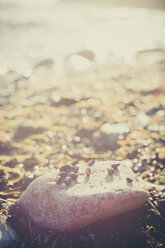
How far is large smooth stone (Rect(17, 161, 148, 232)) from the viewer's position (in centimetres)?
175

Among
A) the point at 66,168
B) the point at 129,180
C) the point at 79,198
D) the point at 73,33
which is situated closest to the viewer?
the point at 79,198

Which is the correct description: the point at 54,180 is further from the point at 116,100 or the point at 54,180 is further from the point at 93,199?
the point at 116,100

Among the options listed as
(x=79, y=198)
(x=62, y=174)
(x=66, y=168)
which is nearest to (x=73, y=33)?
(x=66, y=168)

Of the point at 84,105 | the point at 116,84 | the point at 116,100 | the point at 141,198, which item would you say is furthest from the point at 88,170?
the point at 116,84

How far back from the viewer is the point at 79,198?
5.74 feet

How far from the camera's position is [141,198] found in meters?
1.84

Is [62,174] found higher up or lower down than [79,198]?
higher up

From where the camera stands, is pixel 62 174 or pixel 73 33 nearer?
pixel 62 174

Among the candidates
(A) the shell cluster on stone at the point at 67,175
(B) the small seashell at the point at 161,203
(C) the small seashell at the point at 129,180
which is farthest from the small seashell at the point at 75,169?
(B) the small seashell at the point at 161,203

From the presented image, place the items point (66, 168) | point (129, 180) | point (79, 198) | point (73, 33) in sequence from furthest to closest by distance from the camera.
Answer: point (73, 33), point (66, 168), point (129, 180), point (79, 198)

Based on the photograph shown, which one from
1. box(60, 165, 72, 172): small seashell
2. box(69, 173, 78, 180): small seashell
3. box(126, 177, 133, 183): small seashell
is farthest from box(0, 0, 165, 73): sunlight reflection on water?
box(126, 177, 133, 183): small seashell

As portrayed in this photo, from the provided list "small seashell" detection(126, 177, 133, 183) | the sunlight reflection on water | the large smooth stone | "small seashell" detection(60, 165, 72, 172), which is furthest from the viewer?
the sunlight reflection on water

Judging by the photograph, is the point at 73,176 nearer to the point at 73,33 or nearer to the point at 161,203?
the point at 161,203

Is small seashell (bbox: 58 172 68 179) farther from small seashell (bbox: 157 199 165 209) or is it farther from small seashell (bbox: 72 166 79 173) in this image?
small seashell (bbox: 157 199 165 209)
